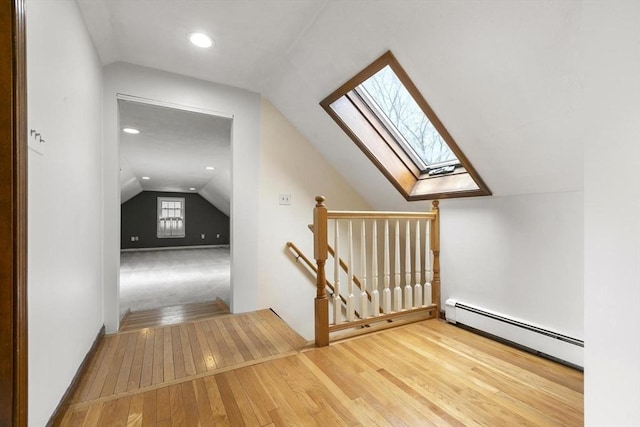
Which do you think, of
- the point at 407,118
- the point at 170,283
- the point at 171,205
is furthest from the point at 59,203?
the point at 171,205

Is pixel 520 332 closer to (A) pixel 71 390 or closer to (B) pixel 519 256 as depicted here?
(B) pixel 519 256

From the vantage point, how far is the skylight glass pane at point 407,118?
216 centimetres

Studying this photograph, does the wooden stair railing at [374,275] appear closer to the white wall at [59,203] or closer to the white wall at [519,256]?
the white wall at [519,256]

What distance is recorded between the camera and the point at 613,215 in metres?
0.71

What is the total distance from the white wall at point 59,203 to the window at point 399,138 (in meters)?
1.60

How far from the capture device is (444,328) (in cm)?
210

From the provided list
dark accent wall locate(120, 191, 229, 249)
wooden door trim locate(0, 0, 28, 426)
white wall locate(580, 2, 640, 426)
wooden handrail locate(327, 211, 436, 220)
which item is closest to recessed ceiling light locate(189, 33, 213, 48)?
wooden door trim locate(0, 0, 28, 426)

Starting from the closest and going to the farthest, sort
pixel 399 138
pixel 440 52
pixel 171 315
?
pixel 440 52 < pixel 399 138 < pixel 171 315

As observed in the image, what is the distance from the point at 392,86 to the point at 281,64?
916 millimetres

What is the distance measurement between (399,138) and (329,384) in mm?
2005

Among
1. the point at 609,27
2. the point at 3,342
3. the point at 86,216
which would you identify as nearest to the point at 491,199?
the point at 609,27

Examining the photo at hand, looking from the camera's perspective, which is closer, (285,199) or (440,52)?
(440,52)

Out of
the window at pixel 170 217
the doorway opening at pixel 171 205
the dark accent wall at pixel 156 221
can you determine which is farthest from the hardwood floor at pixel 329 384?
the window at pixel 170 217

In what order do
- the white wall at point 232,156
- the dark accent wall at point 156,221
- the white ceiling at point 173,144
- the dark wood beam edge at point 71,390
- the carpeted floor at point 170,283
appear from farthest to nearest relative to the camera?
the dark accent wall at point 156,221, the carpeted floor at point 170,283, the white ceiling at point 173,144, the white wall at point 232,156, the dark wood beam edge at point 71,390
